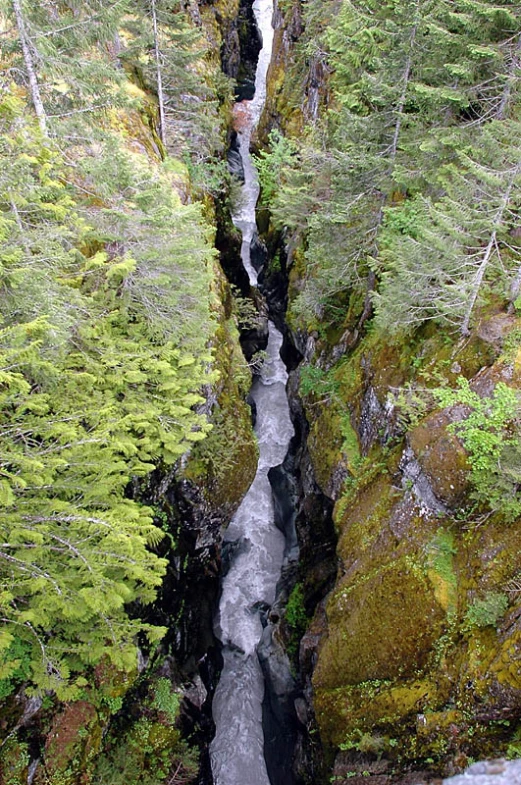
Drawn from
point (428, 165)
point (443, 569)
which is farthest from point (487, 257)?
point (443, 569)

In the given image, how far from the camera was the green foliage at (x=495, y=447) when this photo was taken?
783cm

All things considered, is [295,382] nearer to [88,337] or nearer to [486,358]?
[486,358]

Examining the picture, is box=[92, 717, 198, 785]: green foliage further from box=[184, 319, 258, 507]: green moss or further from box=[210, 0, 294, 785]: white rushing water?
box=[184, 319, 258, 507]: green moss

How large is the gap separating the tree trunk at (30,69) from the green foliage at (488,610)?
1170cm

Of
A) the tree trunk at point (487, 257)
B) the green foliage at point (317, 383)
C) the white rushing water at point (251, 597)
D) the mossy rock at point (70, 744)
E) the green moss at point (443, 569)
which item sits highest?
the tree trunk at point (487, 257)

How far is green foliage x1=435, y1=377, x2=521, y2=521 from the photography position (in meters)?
7.83

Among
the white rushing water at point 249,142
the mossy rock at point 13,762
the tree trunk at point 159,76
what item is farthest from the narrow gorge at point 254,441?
the white rushing water at point 249,142

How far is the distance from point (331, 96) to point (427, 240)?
13.9 metres

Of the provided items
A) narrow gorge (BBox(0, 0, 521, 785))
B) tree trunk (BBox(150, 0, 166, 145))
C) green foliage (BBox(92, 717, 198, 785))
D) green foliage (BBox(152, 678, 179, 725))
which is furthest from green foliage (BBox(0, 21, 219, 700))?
tree trunk (BBox(150, 0, 166, 145))

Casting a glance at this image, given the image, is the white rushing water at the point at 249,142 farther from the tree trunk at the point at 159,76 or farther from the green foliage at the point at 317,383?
the green foliage at the point at 317,383

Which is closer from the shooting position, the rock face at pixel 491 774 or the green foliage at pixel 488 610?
the rock face at pixel 491 774

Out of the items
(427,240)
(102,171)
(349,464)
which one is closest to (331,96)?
(427,240)

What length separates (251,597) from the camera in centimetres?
1694

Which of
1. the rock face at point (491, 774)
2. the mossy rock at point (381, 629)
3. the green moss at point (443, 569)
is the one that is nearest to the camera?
the rock face at point (491, 774)
